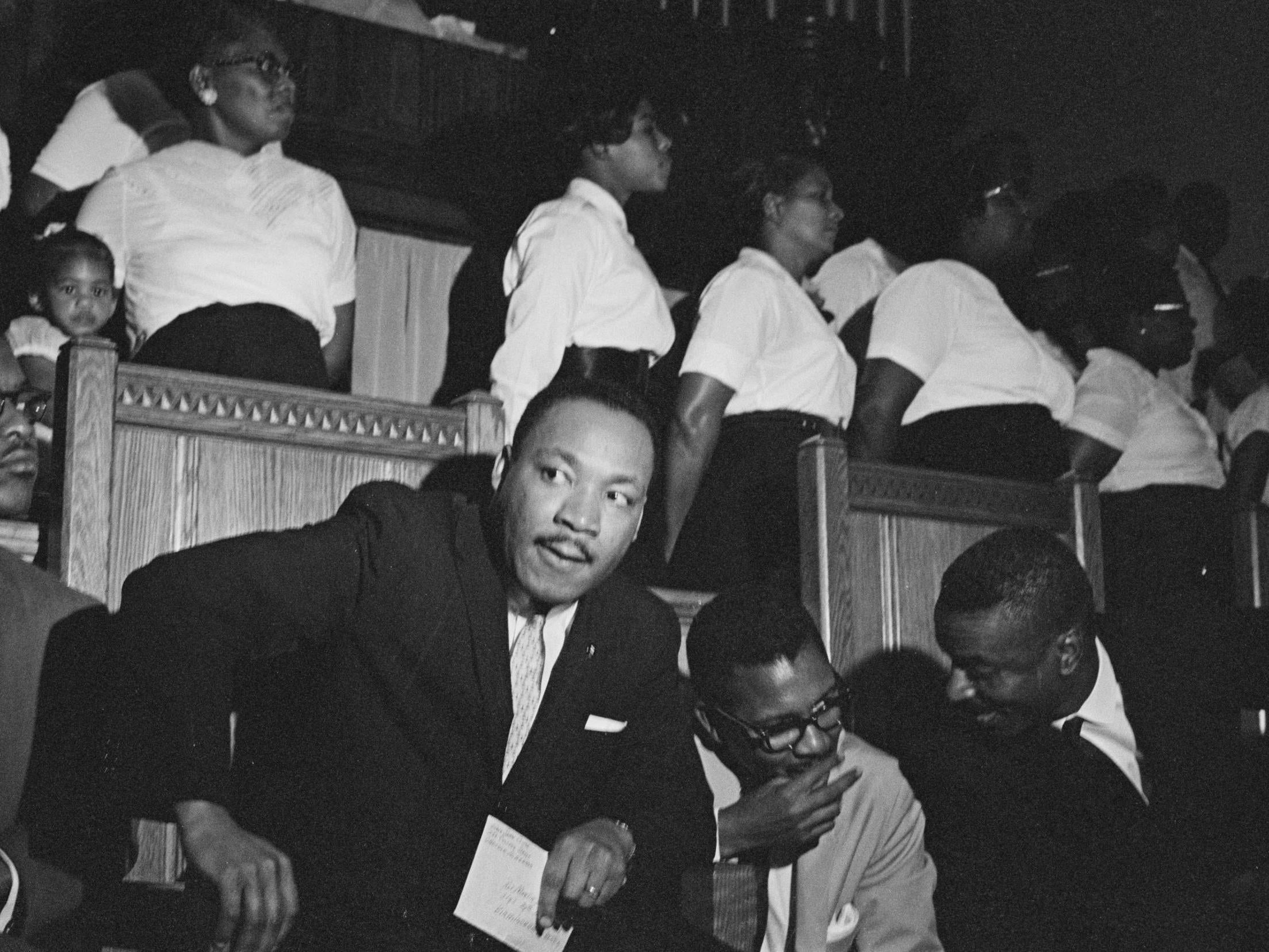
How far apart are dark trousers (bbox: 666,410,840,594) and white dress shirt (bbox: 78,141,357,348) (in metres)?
0.77

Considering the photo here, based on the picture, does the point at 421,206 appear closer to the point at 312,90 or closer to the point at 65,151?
the point at 312,90

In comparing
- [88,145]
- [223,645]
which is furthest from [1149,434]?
[223,645]

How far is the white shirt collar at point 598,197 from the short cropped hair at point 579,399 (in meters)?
1.12

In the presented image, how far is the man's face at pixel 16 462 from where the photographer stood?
7.05 feet

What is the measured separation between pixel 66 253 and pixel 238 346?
0.48 metres

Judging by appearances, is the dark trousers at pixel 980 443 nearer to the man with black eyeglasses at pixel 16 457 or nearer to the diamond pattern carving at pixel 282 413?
the diamond pattern carving at pixel 282 413

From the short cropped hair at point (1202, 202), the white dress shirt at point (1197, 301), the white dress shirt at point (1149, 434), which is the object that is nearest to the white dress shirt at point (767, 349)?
the white dress shirt at point (1149, 434)

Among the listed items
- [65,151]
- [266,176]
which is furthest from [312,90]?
[266,176]

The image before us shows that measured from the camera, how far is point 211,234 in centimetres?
247

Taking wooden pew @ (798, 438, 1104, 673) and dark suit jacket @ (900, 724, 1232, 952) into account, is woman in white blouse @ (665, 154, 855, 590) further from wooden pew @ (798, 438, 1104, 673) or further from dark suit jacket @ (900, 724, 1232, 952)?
dark suit jacket @ (900, 724, 1232, 952)

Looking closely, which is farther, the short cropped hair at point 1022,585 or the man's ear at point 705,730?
the short cropped hair at point 1022,585

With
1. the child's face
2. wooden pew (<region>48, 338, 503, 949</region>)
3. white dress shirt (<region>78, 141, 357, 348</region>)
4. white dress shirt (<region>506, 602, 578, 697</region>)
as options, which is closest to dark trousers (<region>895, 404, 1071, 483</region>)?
wooden pew (<region>48, 338, 503, 949</region>)

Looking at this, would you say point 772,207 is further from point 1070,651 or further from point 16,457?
point 16,457

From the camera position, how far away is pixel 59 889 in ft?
5.53
